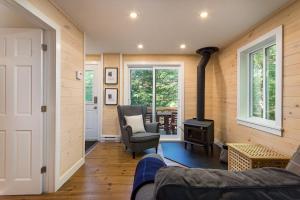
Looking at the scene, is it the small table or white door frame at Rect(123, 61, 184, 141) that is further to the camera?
white door frame at Rect(123, 61, 184, 141)

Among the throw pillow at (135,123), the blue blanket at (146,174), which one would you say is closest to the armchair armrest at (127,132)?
the throw pillow at (135,123)

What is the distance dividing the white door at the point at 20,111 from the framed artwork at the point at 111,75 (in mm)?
2772

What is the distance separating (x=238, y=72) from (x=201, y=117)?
1.26 m

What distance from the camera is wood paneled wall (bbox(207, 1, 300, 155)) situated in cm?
238

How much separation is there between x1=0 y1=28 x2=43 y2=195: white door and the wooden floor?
0.22m

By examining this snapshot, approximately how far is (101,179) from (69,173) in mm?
477

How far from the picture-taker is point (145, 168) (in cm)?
117

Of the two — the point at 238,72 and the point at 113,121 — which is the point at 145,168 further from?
the point at 113,121

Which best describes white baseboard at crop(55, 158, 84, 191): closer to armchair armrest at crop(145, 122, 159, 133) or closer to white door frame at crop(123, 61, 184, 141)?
armchair armrest at crop(145, 122, 159, 133)

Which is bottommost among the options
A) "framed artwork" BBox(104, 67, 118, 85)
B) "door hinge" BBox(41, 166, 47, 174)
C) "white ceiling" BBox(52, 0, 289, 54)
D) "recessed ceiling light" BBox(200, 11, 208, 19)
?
"door hinge" BBox(41, 166, 47, 174)

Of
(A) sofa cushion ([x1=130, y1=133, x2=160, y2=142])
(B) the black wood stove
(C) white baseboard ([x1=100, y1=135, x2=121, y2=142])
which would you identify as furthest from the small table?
(C) white baseboard ([x1=100, y1=135, x2=121, y2=142])

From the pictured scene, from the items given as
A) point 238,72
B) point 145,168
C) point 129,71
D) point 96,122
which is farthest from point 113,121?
point 145,168

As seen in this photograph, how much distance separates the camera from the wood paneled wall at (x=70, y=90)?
270 centimetres

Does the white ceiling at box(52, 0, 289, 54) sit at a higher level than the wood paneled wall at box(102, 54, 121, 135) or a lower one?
higher
